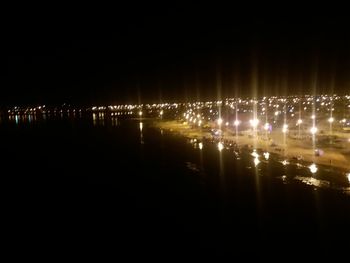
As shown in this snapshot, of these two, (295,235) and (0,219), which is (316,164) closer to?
(295,235)

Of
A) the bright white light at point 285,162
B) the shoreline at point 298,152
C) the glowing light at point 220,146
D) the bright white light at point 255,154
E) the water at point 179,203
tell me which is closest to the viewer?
the water at point 179,203

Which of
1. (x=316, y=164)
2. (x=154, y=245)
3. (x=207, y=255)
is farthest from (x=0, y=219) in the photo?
(x=316, y=164)

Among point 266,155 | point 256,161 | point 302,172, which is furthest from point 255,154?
point 302,172

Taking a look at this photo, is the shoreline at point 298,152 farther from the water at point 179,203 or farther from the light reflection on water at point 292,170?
the water at point 179,203

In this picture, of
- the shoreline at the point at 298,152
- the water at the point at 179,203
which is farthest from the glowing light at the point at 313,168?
the shoreline at the point at 298,152

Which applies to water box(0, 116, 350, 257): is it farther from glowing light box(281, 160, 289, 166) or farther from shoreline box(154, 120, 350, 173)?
shoreline box(154, 120, 350, 173)

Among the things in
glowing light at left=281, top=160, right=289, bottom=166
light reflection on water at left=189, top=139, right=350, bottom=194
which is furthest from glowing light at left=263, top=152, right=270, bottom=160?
glowing light at left=281, top=160, right=289, bottom=166

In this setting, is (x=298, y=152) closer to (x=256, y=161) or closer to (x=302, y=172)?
(x=256, y=161)

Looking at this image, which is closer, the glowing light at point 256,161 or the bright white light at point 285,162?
the bright white light at point 285,162
